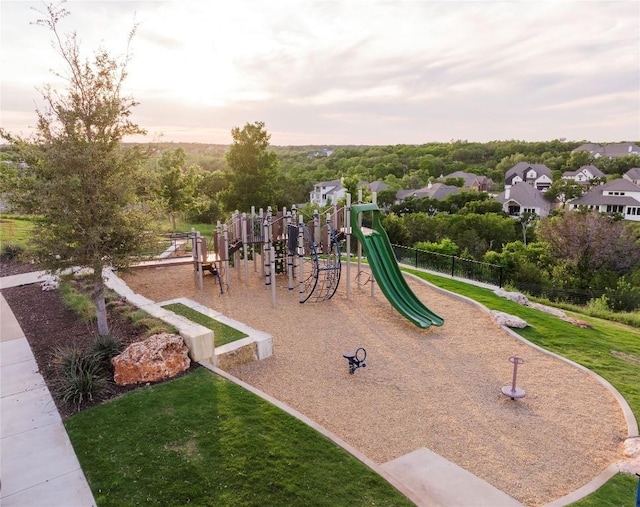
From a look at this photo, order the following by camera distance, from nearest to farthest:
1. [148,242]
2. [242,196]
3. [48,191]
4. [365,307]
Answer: [48,191] < [148,242] < [365,307] < [242,196]

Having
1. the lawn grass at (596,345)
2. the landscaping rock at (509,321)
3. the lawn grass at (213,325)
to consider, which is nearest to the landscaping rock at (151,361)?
the lawn grass at (213,325)

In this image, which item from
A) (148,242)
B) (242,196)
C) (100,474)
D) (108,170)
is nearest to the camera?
(100,474)

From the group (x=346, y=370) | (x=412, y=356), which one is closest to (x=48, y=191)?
(x=346, y=370)

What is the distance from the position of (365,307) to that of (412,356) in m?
3.52

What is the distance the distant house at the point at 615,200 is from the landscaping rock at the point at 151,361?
65946mm

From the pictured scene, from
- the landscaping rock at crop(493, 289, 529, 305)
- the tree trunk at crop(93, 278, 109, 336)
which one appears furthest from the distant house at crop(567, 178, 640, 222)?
the tree trunk at crop(93, 278, 109, 336)

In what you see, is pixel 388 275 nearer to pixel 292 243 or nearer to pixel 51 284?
pixel 292 243

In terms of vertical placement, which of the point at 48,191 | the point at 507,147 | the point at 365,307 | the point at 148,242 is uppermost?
the point at 507,147

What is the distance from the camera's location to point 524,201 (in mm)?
64500

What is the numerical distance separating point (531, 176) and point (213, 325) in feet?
305

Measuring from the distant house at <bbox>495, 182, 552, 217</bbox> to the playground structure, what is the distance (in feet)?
180

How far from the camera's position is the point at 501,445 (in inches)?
280

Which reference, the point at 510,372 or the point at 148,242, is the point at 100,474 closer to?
the point at 148,242

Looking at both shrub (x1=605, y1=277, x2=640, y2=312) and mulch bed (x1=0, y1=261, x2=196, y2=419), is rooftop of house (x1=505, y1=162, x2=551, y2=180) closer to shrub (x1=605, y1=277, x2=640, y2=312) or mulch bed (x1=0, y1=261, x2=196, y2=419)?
shrub (x1=605, y1=277, x2=640, y2=312)
